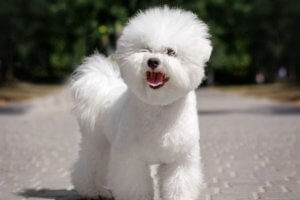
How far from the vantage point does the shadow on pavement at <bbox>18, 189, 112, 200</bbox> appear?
275 inches

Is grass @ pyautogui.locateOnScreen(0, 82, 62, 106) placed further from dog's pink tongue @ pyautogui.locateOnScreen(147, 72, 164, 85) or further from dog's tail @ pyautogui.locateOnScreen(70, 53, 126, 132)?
dog's pink tongue @ pyautogui.locateOnScreen(147, 72, 164, 85)

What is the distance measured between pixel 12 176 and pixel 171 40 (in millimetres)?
4015

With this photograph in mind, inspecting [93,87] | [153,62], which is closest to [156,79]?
[153,62]

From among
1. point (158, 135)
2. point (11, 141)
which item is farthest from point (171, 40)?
point (11, 141)

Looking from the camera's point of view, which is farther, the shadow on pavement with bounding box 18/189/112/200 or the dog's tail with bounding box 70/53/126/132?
the shadow on pavement with bounding box 18/189/112/200

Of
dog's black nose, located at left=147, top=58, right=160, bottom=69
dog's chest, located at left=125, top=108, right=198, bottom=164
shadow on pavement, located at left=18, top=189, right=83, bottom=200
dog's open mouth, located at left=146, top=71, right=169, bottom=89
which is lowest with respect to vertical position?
shadow on pavement, located at left=18, top=189, right=83, bottom=200

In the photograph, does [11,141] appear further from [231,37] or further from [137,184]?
[231,37]

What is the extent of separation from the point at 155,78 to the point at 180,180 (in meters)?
0.95

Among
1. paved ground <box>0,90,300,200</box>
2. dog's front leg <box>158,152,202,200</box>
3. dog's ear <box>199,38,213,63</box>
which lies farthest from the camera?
paved ground <box>0,90,300,200</box>

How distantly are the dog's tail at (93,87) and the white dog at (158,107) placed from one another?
34 cm

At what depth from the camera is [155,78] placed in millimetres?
5199

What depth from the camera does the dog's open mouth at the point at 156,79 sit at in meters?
5.18

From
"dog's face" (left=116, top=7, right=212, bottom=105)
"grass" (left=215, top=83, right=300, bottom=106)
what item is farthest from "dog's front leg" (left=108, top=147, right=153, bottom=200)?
"grass" (left=215, top=83, right=300, bottom=106)

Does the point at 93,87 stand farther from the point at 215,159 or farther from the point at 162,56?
the point at 215,159
